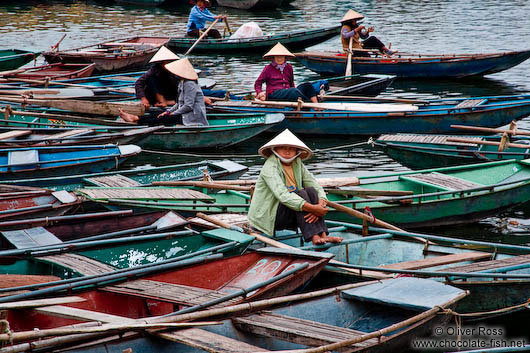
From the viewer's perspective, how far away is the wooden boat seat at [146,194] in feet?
27.1

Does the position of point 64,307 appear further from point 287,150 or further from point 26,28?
point 26,28

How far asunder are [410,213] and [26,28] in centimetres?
2353

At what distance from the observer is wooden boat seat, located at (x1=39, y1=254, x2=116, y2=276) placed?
20.1 feet

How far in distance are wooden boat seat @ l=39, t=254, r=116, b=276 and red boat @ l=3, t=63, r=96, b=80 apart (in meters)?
9.74

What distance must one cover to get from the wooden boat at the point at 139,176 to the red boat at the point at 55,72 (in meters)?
6.70

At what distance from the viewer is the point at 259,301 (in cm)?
523

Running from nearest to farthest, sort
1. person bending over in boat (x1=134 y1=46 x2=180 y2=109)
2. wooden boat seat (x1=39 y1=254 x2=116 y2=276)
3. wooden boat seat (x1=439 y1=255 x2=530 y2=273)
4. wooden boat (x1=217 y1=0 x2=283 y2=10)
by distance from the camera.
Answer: wooden boat seat (x1=39 y1=254 x2=116 y2=276), wooden boat seat (x1=439 y1=255 x2=530 y2=273), person bending over in boat (x1=134 y1=46 x2=180 y2=109), wooden boat (x1=217 y1=0 x2=283 y2=10)

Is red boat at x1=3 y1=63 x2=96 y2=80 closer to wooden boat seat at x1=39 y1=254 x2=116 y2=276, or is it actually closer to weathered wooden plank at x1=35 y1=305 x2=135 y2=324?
wooden boat seat at x1=39 y1=254 x2=116 y2=276

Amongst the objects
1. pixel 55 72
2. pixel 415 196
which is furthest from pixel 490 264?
pixel 55 72

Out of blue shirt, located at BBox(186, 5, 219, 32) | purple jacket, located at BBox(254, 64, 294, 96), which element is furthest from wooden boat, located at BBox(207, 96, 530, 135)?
blue shirt, located at BBox(186, 5, 219, 32)

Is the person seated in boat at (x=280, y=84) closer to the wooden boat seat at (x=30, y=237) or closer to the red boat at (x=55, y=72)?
the red boat at (x=55, y=72)

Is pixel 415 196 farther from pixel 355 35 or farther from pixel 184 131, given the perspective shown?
pixel 355 35

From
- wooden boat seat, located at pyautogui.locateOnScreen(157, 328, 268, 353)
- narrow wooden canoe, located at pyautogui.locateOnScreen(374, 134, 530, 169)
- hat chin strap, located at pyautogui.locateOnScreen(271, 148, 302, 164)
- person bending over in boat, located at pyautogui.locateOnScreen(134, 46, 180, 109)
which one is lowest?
narrow wooden canoe, located at pyautogui.locateOnScreen(374, 134, 530, 169)

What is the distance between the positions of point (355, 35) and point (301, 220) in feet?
39.6
